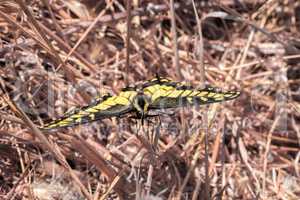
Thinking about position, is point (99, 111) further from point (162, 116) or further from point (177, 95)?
point (162, 116)

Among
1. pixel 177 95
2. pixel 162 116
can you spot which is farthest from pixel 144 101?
pixel 162 116

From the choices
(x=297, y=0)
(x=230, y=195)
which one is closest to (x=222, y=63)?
(x=297, y=0)

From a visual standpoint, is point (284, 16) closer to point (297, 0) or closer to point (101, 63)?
point (297, 0)

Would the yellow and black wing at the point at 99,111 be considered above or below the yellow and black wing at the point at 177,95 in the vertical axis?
Answer: below

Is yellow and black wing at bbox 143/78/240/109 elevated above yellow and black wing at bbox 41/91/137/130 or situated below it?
above

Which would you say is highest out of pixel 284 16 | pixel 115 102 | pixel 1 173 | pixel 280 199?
pixel 284 16

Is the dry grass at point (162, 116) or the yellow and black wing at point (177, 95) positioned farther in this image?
the dry grass at point (162, 116)
